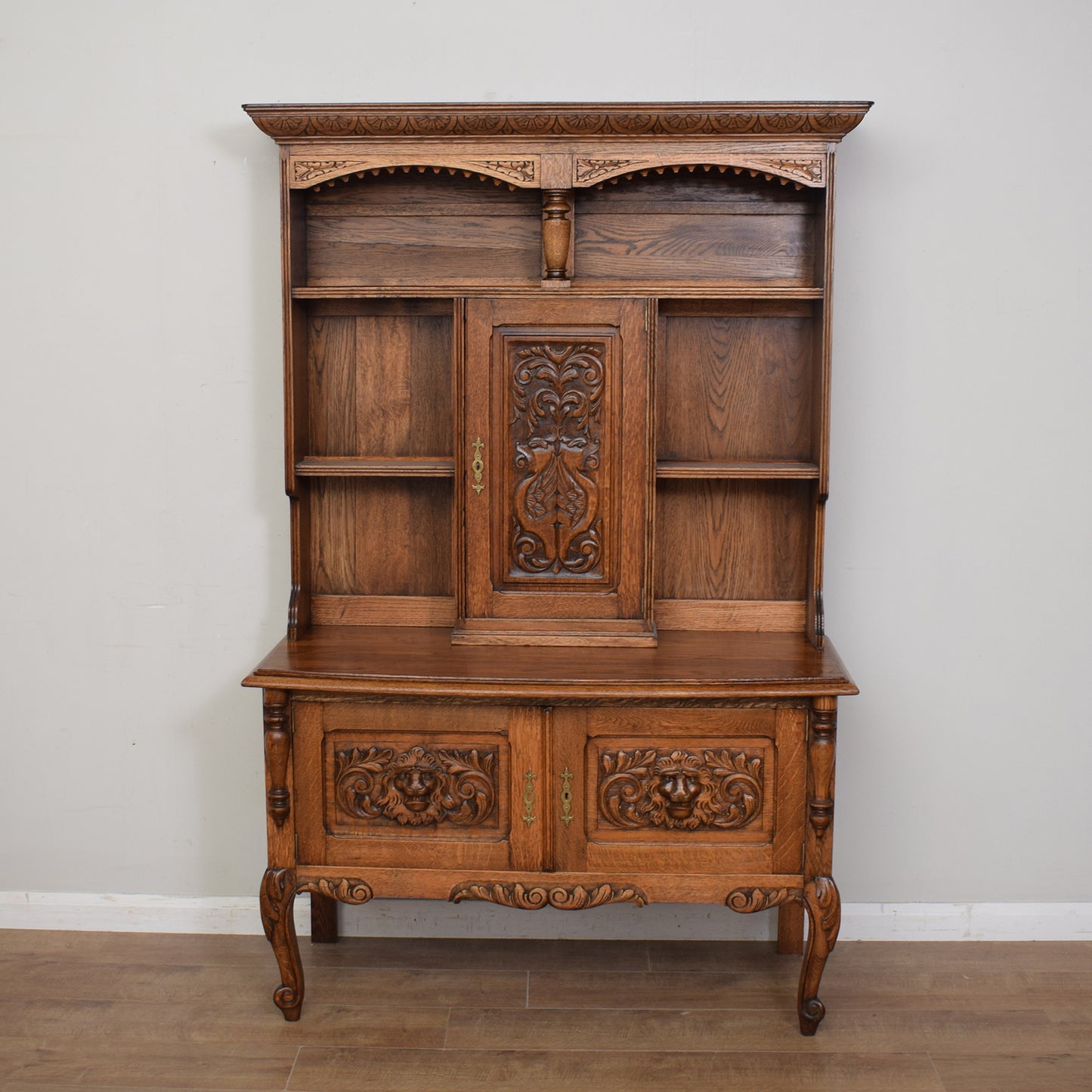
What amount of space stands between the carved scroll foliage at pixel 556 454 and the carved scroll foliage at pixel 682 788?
0.52m

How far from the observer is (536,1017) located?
8.77 ft

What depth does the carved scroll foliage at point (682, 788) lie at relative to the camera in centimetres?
249

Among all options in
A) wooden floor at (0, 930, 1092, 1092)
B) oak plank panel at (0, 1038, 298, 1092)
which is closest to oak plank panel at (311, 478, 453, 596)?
wooden floor at (0, 930, 1092, 1092)

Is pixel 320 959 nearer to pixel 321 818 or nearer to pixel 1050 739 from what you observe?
pixel 321 818

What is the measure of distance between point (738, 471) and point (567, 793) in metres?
0.87

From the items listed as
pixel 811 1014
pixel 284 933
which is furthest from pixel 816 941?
pixel 284 933

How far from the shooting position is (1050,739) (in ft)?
9.80

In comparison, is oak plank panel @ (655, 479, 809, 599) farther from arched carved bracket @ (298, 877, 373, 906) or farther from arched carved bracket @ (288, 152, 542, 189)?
arched carved bracket @ (298, 877, 373, 906)

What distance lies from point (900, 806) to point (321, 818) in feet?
5.20

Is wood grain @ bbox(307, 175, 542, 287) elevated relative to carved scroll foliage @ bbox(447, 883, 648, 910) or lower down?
elevated

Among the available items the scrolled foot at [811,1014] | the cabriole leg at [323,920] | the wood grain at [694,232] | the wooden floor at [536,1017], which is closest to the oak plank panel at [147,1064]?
the wooden floor at [536,1017]

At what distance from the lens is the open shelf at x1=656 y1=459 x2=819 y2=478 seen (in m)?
2.66

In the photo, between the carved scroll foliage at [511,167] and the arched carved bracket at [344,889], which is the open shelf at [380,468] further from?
the arched carved bracket at [344,889]

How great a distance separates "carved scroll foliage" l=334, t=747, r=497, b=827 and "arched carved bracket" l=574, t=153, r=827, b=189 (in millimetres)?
1399
